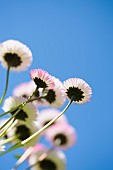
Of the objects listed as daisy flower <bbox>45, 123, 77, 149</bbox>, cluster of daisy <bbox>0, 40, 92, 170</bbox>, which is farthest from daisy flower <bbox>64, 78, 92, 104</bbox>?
daisy flower <bbox>45, 123, 77, 149</bbox>

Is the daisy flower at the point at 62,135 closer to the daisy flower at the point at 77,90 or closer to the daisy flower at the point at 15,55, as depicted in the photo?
the daisy flower at the point at 77,90

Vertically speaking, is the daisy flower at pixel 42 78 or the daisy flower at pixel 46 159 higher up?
the daisy flower at pixel 42 78

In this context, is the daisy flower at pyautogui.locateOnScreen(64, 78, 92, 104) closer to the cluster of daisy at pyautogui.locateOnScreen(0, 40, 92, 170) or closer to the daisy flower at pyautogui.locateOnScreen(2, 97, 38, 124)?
the cluster of daisy at pyautogui.locateOnScreen(0, 40, 92, 170)

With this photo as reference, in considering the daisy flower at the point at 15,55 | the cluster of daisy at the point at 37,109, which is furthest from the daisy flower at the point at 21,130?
the daisy flower at the point at 15,55

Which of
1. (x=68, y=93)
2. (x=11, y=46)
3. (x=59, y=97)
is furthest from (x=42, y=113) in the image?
(x=11, y=46)

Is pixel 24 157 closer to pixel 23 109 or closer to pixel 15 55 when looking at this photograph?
pixel 23 109

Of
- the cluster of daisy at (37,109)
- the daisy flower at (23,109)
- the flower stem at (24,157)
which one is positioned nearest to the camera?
the flower stem at (24,157)

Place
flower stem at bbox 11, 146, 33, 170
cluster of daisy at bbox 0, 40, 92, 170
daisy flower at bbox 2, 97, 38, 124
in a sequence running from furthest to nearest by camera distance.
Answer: daisy flower at bbox 2, 97, 38, 124 → cluster of daisy at bbox 0, 40, 92, 170 → flower stem at bbox 11, 146, 33, 170

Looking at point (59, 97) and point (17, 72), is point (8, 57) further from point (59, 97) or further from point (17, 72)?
point (59, 97)

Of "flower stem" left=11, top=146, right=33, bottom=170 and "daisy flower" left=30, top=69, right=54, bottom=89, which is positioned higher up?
"daisy flower" left=30, top=69, right=54, bottom=89

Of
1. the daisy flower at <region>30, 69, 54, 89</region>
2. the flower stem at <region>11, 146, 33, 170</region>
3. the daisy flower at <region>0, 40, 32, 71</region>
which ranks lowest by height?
the flower stem at <region>11, 146, 33, 170</region>
